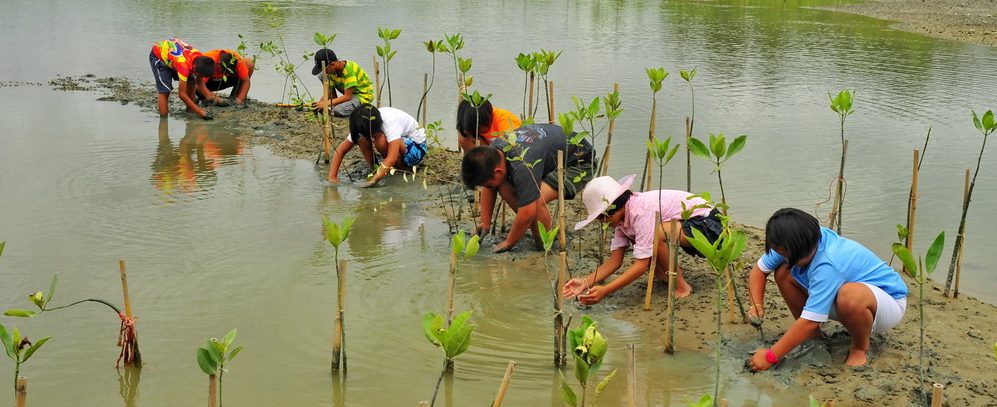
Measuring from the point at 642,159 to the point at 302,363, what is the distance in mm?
4615

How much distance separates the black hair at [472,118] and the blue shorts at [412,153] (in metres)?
1.24

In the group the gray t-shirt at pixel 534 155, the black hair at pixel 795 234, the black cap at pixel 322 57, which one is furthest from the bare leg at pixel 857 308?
the black cap at pixel 322 57

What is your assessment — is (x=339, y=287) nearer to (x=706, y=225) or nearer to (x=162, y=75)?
(x=706, y=225)

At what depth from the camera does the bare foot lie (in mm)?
4113

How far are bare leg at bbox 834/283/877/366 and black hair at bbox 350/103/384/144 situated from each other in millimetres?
4196

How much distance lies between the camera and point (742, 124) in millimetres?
9367

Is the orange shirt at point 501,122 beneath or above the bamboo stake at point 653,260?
above

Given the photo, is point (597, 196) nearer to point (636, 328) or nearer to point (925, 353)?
point (636, 328)

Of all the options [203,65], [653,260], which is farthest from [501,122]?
[203,65]

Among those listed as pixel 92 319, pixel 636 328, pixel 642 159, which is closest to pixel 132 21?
pixel 642 159

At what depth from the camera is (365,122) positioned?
722 centimetres

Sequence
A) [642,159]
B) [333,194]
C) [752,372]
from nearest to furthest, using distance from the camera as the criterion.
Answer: [752,372] < [333,194] < [642,159]

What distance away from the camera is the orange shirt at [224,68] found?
10033mm

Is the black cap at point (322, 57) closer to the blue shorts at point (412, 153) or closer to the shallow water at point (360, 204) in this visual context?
the shallow water at point (360, 204)
